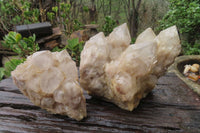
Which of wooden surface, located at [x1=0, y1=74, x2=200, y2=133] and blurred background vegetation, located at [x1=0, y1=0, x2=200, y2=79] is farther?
blurred background vegetation, located at [x1=0, y1=0, x2=200, y2=79]

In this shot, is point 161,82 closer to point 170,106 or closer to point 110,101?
point 170,106

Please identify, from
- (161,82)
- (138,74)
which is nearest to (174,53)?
(138,74)

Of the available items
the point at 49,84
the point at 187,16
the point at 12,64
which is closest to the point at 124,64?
the point at 49,84

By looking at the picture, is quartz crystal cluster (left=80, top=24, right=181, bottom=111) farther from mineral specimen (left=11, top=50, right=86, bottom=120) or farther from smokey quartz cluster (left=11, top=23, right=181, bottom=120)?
mineral specimen (left=11, top=50, right=86, bottom=120)

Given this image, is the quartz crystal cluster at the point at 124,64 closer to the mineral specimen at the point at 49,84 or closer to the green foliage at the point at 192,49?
the mineral specimen at the point at 49,84

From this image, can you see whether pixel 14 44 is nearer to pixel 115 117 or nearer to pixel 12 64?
pixel 12 64

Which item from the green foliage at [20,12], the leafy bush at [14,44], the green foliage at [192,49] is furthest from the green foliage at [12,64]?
the green foliage at [192,49]

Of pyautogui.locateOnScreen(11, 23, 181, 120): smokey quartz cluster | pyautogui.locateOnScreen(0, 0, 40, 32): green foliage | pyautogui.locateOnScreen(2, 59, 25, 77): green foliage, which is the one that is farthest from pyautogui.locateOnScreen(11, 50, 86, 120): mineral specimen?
pyautogui.locateOnScreen(0, 0, 40, 32): green foliage
